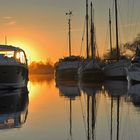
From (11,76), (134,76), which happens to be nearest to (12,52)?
(11,76)

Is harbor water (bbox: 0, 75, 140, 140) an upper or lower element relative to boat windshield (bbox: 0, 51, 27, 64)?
lower

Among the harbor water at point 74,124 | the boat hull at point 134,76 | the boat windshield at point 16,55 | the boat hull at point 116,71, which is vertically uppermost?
the boat windshield at point 16,55

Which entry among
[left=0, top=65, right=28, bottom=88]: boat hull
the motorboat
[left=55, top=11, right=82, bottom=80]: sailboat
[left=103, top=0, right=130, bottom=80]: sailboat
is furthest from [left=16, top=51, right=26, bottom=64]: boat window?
[left=55, top=11, right=82, bottom=80]: sailboat

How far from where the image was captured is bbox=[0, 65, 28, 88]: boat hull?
40812mm

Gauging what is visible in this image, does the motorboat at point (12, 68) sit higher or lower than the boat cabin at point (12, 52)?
lower

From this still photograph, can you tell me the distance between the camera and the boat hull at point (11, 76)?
134ft

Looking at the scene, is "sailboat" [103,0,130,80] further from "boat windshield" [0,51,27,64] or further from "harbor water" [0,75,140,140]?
"harbor water" [0,75,140,140]

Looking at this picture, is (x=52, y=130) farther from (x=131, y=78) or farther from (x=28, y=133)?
(x=131, y=78)

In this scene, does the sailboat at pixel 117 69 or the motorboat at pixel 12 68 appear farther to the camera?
the sailboat at pixel 117 69

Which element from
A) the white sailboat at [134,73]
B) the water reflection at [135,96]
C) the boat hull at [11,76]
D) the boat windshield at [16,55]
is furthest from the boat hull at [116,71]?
the water reflection at [135,96]

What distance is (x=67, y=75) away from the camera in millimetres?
85000

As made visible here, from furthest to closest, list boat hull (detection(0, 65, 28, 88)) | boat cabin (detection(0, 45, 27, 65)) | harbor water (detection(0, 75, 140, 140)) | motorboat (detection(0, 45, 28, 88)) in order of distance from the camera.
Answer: boat cabin (detection(0, 45, 27, 65)) → motorboat (detection(0, 45, 28, 88)) → boat hull (detection(0, 65, 28, 88)) → harbor water (detection(0, 75, 140, 140))

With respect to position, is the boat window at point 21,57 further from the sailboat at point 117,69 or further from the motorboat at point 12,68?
the sailboat at point 117,69

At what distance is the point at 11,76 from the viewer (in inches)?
1631
